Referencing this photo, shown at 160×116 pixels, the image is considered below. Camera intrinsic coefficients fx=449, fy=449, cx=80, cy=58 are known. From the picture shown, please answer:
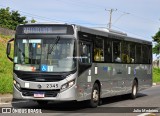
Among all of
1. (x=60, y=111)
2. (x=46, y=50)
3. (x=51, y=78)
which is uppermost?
(x=46, y=50)

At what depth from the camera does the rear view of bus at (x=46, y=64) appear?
14.5m

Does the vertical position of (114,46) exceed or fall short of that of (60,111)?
it exceeds it

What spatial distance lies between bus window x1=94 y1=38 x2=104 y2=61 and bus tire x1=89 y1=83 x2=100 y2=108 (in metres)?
1.02

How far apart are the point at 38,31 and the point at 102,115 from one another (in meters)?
3.65

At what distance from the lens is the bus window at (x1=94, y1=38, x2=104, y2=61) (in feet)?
53.9

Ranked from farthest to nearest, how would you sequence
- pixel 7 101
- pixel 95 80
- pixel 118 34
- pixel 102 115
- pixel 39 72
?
pixel 118 34 < pixel 7 101 < pixel 95 80 < pixel 39 72 < pixel 102 115

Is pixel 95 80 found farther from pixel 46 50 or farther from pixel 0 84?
pixel 0 84

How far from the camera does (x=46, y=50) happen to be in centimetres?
1474

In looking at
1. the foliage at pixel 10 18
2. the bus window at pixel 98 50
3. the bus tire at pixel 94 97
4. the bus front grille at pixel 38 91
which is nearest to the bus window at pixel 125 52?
the bus window at pixel 98 50

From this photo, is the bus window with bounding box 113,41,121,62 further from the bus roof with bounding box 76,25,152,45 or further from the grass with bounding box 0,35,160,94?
the grass with bounding box 0,35,160,94

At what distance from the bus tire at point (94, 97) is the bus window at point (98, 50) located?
3.35 ft

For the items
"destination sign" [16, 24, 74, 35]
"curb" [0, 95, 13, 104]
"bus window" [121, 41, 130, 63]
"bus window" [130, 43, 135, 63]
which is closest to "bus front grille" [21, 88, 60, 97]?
"destination sign" [16, 24, 74, 35]

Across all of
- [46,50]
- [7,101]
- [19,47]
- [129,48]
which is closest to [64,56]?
[46,50]

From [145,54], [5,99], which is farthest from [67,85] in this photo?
[145,54]
